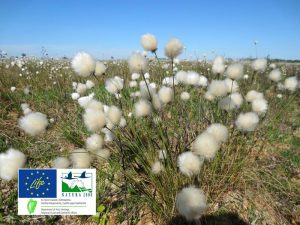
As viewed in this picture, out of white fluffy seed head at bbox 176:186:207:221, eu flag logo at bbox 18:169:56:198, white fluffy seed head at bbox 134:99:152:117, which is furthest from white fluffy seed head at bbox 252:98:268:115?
eu flag logo at bbox 18:169:56:198

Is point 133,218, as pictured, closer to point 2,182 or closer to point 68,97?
point 2,182

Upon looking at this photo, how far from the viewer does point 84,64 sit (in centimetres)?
259

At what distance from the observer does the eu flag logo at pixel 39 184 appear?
2.33 metres

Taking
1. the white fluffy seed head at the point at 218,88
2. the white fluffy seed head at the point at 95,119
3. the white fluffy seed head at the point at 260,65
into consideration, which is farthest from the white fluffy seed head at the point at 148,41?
the white fluffy seed head at the point at 260,65

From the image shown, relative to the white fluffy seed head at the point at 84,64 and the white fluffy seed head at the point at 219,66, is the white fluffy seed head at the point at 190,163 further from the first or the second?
the white fluffy seed head at the point at 219,66

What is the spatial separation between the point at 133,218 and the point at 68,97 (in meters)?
4.21

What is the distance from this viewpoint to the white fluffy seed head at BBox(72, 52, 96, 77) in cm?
259

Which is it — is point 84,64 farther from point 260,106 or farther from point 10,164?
point 260,106

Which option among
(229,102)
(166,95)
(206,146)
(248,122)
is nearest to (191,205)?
(206,146)

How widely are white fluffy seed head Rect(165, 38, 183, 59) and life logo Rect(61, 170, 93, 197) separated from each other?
4.32ft

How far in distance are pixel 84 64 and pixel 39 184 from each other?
1083 millimetres

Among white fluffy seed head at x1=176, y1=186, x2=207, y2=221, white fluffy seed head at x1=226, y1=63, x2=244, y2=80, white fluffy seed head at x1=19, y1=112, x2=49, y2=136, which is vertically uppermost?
white fluffy seed head at x1=226, y1=63, x2=244, y2=80

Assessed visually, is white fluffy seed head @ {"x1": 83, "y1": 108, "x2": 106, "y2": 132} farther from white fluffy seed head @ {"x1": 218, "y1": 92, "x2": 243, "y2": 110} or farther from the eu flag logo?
white fluffy seed head @ {"x1": 218, "y1": 92, "x2": 243, "y2": 110}

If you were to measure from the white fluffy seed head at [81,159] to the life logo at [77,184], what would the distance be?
0.06 m
